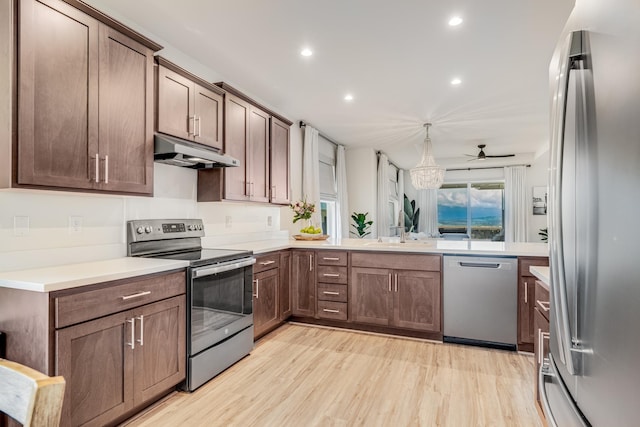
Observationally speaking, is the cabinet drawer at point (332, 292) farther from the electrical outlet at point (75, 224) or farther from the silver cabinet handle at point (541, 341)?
the electrical outlet at point (75, 224)

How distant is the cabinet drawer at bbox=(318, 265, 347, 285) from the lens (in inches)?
139

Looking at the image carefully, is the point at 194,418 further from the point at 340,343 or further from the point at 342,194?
the point at 342,194

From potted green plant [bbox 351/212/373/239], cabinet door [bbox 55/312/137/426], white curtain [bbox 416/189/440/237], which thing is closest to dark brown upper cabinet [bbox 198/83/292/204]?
cabinet door [bbox 55/312/137/426]

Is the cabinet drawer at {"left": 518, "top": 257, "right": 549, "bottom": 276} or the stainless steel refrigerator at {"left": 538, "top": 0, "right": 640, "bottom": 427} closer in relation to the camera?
the stainless steel refrigerator at {"left": 538, "top": 0, "right": 640, "bottom": 427}

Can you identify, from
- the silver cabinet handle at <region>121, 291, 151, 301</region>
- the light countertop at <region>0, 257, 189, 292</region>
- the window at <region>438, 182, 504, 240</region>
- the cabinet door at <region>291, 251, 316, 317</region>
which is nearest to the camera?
the light countertop at <region>0, 257, 189, 292</region>

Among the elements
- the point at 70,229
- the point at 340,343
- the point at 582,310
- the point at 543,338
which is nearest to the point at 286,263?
the point at 340,343

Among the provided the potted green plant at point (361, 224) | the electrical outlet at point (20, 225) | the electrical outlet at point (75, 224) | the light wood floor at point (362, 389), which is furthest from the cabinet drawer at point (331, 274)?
the potted green plant at point (361, 224)

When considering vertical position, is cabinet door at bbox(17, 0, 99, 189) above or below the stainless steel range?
above

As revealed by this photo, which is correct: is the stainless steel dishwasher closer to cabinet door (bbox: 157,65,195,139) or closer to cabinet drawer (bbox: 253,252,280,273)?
cabinet drawer (bbox: 253,252,280,273)

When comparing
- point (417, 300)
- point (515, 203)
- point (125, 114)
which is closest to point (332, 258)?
point (417, 300)

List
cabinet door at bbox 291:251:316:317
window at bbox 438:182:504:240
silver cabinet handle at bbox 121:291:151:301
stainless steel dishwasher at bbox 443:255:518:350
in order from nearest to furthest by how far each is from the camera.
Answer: silver cabinet handle at bbox 121:291:151:301 → stainless steel dishwasher at bbox 443:255:518:350 → cabinet door at bbox 291:251:316:317 → window at bbox 438:182:504:240

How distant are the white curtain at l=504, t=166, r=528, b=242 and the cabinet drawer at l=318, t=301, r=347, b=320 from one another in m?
6.98

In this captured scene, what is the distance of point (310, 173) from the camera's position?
512 cm

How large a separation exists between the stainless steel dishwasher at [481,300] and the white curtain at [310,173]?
2.42 m
